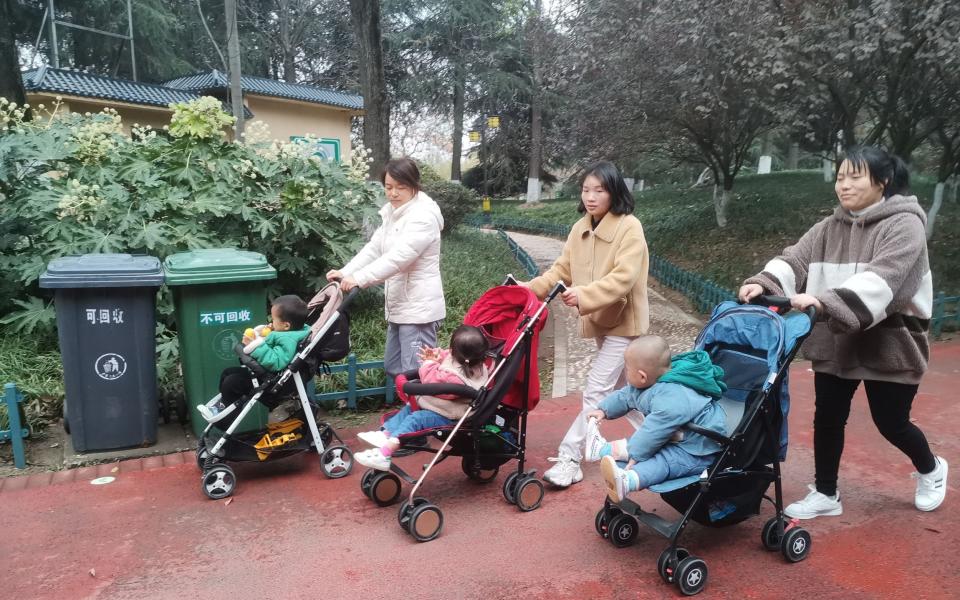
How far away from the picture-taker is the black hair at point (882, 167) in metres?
3.19

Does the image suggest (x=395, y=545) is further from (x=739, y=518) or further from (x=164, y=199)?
(x=164, y=199)

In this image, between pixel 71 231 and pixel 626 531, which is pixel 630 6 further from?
pixel 626 531

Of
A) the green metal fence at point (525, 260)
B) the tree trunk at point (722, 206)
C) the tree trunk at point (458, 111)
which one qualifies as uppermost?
the tree trunk at point (458, 111)

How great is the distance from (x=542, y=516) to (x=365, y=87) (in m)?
7.19

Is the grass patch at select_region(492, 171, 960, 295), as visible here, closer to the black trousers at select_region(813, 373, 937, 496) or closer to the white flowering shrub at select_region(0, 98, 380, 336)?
the white flowering shrub at select_region(0, 98, 380, 336)

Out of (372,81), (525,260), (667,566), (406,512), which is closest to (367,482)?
(406,512)

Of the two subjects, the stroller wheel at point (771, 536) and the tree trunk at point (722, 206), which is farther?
the tree trunk at point (722, 206)

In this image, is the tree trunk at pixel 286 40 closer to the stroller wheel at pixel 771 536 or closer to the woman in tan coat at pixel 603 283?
the woman in tan coat at pixel 603 283

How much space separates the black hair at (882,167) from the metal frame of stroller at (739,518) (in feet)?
2.39

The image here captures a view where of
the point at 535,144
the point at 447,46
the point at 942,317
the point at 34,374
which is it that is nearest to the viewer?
the point at 34,374

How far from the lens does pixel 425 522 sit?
11.2 feet

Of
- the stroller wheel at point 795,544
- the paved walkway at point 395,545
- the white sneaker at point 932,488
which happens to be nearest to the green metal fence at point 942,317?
the paved walkway at point 395,545

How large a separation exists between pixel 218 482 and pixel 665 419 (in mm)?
2491

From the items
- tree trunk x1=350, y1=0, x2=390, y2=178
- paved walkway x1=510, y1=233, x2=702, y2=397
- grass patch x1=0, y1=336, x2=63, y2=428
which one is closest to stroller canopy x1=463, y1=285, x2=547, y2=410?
paved walkway x1=510, y1=233, x2=702, y2=397
